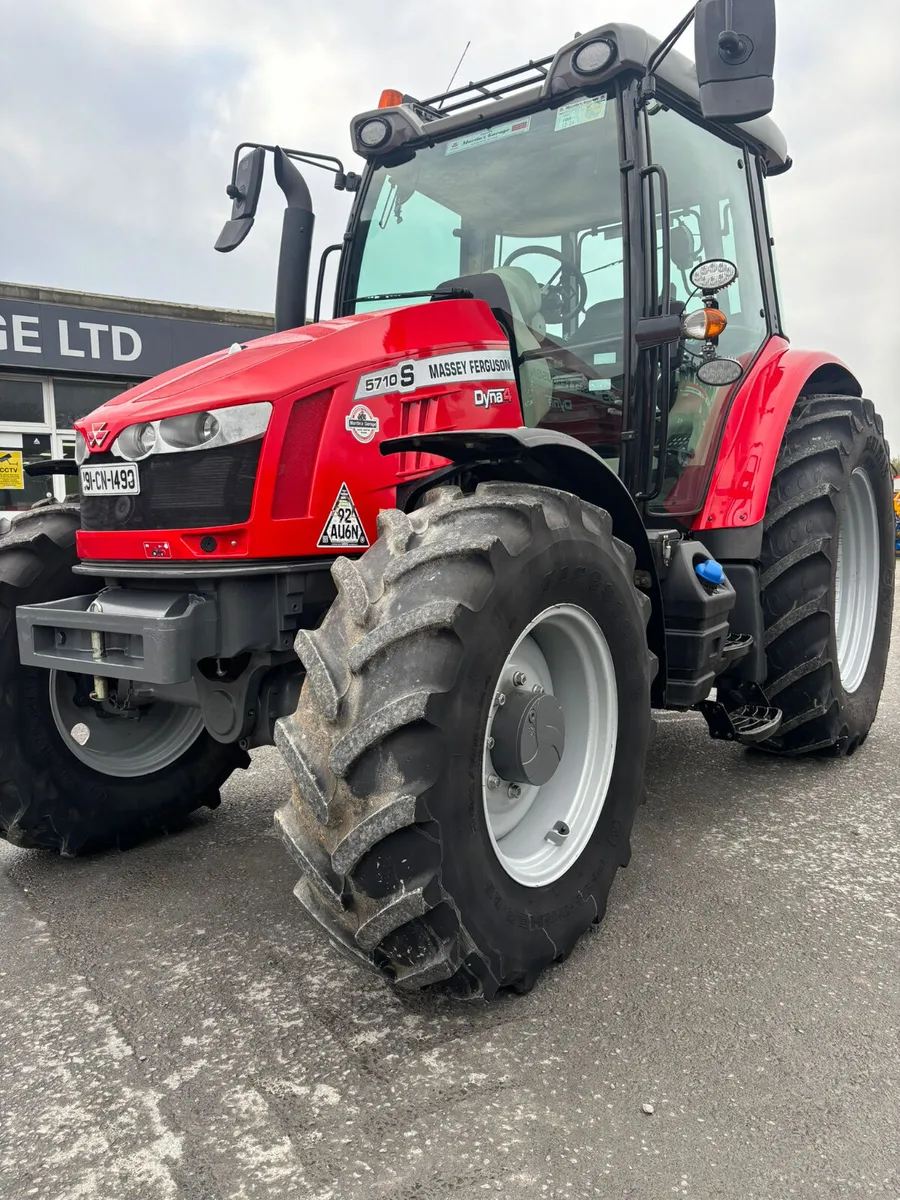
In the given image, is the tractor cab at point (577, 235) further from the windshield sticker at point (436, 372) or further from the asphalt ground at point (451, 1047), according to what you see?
the asphalt ground at point (451, 1047)

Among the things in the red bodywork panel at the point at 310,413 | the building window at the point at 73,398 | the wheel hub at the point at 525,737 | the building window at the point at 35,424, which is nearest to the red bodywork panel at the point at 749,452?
the red bodywork panel at the point at 310,413

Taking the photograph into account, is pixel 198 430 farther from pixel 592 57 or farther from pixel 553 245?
pixel 592 57

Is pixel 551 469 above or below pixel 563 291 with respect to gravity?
below

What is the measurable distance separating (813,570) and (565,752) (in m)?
1.54

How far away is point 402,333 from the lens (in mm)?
2633

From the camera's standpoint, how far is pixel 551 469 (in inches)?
102

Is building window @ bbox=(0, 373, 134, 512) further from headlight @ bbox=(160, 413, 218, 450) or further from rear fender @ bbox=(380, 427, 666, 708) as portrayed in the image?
rear fender @ bbox=(380, 427, 666, 708)

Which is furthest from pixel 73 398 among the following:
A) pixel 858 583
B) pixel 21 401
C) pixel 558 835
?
pixel 558 835

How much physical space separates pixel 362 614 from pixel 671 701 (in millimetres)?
1431

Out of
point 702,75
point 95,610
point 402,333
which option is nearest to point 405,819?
point 95,610

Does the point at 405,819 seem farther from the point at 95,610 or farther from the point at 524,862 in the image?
the point at 95,610

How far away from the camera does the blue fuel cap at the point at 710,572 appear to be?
10.2 feet

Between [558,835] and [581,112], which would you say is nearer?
[558,835]

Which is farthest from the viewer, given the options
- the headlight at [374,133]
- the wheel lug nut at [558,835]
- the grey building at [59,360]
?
the grey building at [59,360]
